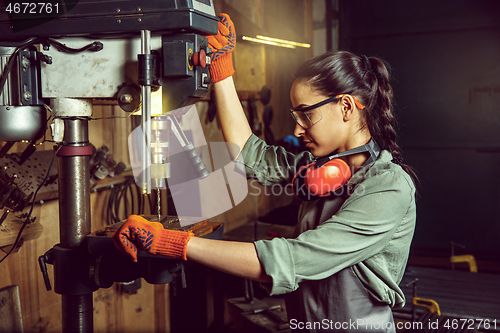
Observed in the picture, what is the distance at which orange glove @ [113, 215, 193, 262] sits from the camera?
101cm

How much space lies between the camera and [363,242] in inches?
43.0

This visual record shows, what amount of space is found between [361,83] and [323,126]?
18 cm

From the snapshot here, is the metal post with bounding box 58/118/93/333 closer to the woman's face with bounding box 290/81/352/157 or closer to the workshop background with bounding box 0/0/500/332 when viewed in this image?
the woman's face with bounding box 290/81/352/157

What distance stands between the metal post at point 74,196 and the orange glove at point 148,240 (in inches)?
7.0

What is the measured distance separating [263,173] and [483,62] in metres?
2.94

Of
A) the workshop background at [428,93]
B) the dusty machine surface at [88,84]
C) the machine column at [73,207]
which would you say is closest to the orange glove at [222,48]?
the dusty machine surface at [88,84]

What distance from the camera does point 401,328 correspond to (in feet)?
8.02

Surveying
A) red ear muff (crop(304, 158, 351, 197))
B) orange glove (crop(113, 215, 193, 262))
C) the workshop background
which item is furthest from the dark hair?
the workshop background

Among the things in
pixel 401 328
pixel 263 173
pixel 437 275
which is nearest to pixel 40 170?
pixel 263 173

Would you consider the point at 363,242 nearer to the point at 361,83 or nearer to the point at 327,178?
the point at 327,178

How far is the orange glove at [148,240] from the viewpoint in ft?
3.31

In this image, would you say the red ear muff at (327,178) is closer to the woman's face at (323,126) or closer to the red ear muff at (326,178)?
the red ear muff at (326,178)

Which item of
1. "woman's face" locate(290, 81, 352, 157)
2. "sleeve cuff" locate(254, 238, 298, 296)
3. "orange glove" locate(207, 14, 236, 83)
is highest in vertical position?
"orange glove" locate(207, 14, 236, 83)

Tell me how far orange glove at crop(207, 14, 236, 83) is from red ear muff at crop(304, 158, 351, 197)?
1.52 feet
